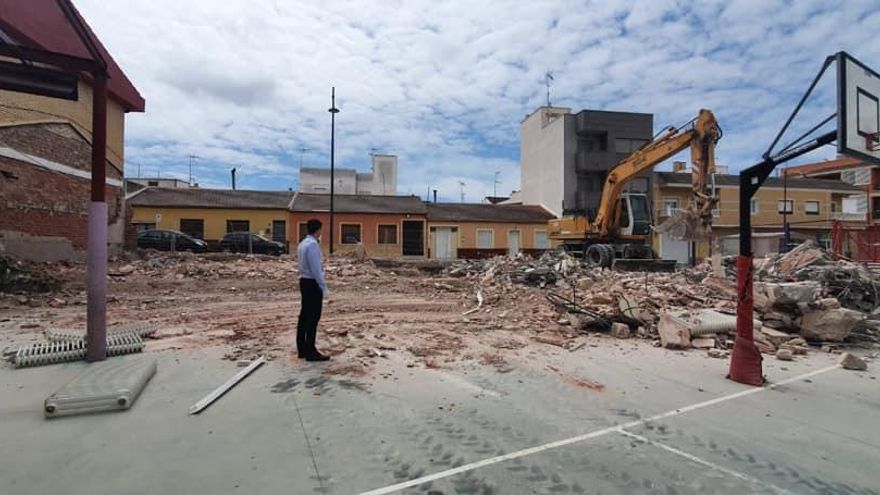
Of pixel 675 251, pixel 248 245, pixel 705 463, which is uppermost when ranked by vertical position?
pixel 248 245

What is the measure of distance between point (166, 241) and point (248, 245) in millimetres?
4073

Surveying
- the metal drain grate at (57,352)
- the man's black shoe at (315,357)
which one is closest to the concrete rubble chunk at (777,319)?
the man's black shoe at (315,357)

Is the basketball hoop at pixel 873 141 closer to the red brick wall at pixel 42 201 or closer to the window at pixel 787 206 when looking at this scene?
the red brick wall at pixel 42 201

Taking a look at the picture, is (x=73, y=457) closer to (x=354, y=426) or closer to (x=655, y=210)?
(x=354, y=426)

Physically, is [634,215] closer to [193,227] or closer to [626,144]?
[626,144]

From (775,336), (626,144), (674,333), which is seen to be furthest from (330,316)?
(626,144)

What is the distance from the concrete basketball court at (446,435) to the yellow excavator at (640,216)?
9.03 m

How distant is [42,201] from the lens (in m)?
14.7

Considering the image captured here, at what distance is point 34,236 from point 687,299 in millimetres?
17154

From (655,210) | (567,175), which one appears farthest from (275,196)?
(655,210)

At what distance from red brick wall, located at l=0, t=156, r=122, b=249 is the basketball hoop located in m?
18.0

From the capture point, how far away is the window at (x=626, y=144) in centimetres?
4231

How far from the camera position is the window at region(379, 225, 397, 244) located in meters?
37.1

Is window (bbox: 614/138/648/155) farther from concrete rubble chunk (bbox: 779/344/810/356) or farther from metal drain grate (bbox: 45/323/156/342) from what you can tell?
metal drain grate (bbox: 45/323/156/342)
